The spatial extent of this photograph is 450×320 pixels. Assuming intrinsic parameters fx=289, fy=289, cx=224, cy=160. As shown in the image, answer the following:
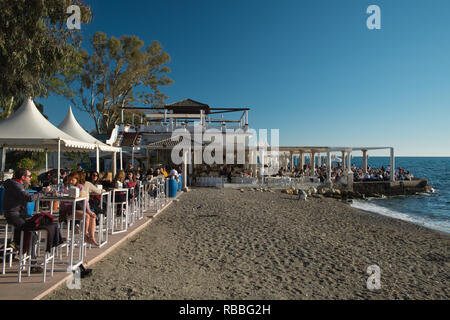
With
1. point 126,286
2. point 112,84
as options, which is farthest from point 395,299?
point 112,84

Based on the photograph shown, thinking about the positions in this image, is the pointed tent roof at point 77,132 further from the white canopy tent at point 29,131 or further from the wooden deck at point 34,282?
the wooden deck at point 34,282

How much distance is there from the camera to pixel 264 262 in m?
5.01

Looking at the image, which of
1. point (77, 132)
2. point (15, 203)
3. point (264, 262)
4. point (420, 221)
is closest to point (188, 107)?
point (77, 132)

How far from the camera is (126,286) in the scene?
3762 mm

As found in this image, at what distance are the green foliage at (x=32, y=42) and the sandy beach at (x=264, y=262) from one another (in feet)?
17.4

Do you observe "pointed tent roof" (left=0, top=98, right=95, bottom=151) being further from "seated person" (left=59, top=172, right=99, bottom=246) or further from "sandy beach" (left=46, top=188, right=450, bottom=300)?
"seated person" (left=59, top=172, right=99, bottom=246)

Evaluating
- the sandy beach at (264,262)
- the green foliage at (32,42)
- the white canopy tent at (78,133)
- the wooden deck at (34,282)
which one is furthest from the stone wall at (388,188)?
the wooden deck at (34,282)

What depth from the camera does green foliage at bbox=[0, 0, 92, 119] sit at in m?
6.91

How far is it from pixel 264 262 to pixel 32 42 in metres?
7.73

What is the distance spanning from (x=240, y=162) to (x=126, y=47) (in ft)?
54.1

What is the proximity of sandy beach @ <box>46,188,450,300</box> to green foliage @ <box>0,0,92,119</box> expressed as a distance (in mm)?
5307

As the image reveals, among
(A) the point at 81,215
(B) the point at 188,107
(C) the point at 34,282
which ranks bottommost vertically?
(C) the point at 34,282

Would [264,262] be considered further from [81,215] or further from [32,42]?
[32,42]

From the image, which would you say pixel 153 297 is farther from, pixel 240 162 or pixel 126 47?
pixel 126 47
